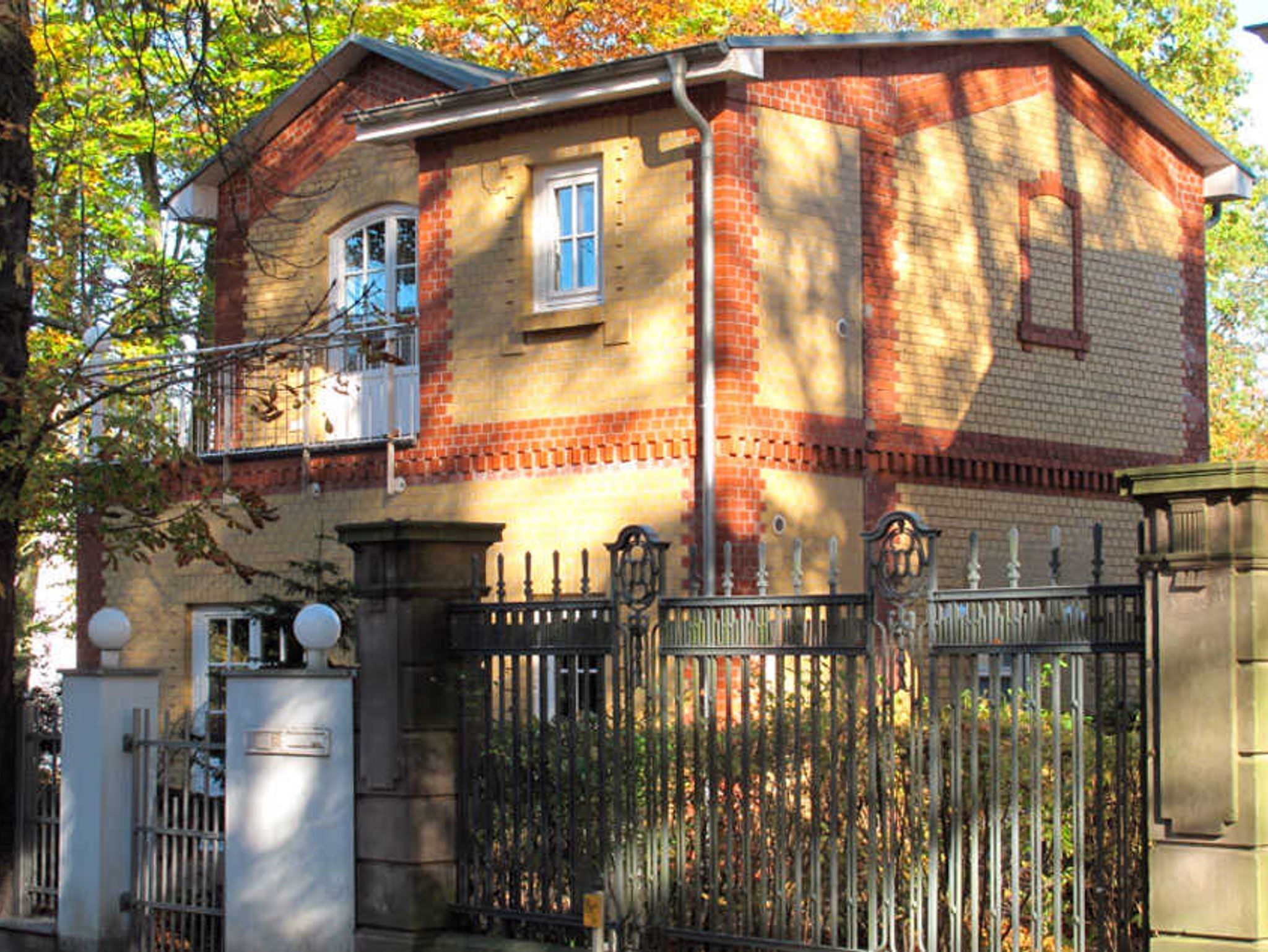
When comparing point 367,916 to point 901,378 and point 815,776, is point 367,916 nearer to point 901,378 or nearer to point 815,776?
point 815,776

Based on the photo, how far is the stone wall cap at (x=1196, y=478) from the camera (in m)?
7.12

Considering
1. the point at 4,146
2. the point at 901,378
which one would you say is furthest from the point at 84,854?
the point at 901,378

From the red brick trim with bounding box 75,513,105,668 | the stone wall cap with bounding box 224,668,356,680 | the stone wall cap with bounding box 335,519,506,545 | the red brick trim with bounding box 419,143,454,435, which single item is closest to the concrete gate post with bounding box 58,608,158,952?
the stone wall cap with bounding box 224,668,356,680

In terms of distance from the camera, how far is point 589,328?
1755 centimetres

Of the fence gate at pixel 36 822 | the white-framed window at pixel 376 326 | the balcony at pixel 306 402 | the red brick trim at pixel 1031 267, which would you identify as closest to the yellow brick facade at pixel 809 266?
the red brick trim at pixel 1031 267

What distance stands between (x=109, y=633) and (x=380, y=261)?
8772 mm

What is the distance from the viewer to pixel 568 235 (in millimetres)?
18000

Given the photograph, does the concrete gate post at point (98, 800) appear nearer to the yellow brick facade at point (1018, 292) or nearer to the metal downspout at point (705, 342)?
the metal downspout at point (705, 342)

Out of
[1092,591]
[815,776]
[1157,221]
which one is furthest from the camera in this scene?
[1157,221]

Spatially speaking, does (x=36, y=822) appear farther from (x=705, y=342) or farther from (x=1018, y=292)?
(x=1018, y=292)

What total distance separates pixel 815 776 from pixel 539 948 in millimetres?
2139

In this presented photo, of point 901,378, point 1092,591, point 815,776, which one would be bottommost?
point 815,776

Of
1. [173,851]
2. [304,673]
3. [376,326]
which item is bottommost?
[173,851]

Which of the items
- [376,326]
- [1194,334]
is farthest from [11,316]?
[1194,334]
